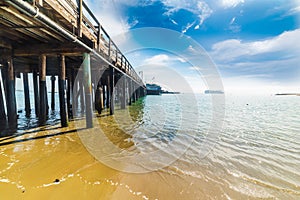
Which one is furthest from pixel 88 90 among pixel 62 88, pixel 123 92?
pixel 123 92

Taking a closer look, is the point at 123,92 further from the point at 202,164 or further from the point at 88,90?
the point at 202,164

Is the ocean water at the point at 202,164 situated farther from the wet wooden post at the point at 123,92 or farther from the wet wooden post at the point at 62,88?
the wet wooden post at the point at 123,92

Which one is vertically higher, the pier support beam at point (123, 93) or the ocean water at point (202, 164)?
the pier support beam at point (123, 93)

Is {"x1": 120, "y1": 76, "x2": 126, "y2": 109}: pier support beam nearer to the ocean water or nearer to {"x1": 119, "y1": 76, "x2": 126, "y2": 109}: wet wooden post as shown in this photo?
{"x1": 119, "y1": 76, "x2": 126, "y2": 109}: wet wooden post

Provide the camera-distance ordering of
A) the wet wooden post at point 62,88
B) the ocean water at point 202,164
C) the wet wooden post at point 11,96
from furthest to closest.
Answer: the wet wooden post at point 62,88
the wet wooden post at point 11,96
the ocean water at point 202,164

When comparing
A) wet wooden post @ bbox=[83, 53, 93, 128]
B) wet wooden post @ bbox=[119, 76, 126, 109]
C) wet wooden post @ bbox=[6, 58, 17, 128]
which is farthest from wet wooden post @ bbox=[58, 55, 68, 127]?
wet wooden post @ bbox=[119, 76, 126, 109]

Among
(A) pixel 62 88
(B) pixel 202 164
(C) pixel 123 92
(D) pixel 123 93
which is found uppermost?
(A) pixel 62 88

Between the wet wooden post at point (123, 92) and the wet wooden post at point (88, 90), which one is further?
the wet wooden post at point (123, 92)

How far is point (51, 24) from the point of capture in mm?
4367

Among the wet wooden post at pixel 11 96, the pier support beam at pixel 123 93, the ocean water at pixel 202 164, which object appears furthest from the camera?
the pier support beam at pixel 123 93

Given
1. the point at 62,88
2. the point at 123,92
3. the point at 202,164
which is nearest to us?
the point at 202,164

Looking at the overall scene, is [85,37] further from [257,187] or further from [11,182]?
[257,187]

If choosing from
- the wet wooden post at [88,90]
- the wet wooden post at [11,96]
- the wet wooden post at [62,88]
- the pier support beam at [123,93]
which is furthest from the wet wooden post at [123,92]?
→ the wet wooden post at [11,96]

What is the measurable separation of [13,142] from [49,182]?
354cm
